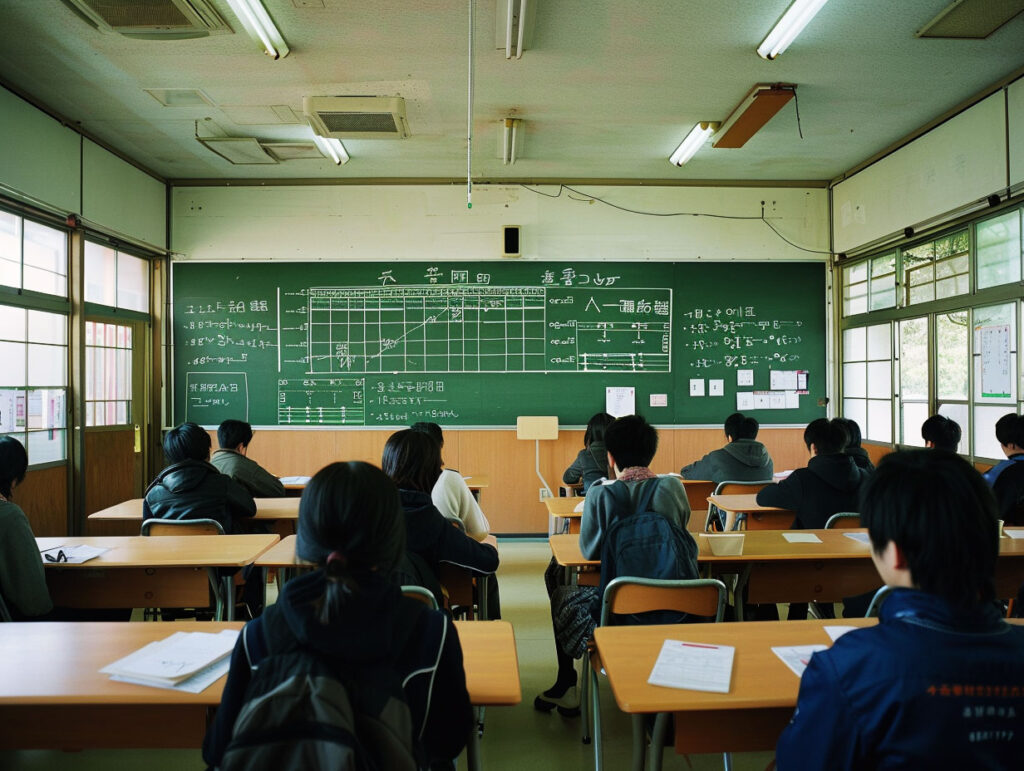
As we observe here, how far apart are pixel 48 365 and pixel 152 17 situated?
2.72 meters

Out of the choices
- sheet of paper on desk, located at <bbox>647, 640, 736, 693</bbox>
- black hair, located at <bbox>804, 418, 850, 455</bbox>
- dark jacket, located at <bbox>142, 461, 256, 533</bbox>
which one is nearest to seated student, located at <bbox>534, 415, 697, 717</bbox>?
sheet of paper on desk, located at <bbox>647, 640, 736, 693</bbox>

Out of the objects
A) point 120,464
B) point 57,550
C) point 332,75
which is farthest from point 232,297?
point 57,550

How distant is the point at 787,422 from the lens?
637 centimetres

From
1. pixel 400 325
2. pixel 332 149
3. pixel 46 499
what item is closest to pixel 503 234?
pixel 400 325

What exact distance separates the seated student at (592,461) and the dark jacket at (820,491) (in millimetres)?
A: 1027

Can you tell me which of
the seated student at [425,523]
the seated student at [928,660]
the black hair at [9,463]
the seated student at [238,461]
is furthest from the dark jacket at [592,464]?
the seated student at [928,660]

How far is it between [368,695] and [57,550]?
2311 millimetres

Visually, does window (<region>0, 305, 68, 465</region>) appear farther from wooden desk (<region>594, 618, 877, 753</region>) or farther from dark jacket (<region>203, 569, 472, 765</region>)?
wooden desk (<region>594, 618, 877, 753</region>)

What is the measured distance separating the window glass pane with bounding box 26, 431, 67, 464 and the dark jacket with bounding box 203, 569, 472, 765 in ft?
14.3

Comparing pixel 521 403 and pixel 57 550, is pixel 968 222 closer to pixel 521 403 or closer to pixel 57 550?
pixel 521 403

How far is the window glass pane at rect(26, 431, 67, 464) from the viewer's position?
460cm

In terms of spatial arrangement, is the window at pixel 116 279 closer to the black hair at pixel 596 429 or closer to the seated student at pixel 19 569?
the seated student at pixel 19 569

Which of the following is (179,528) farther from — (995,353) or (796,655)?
(995,353)

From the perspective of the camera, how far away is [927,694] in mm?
992
